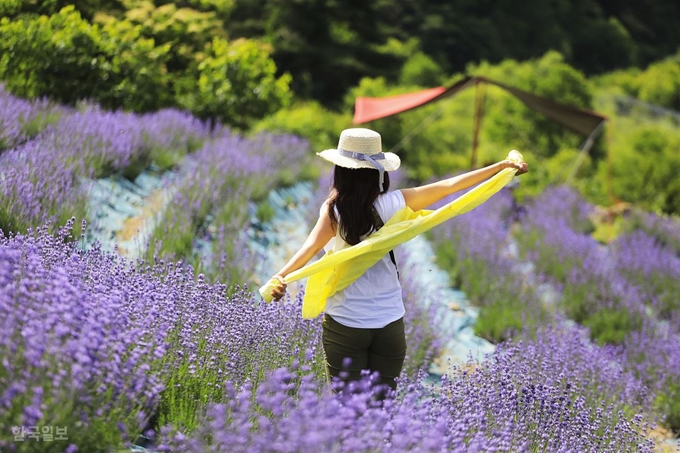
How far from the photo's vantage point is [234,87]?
343 inches

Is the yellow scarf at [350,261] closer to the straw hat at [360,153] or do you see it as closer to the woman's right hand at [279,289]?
the woman's right hand at [279,289]

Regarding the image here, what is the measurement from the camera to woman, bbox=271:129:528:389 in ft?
A: 7.99

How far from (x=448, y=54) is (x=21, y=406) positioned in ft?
117

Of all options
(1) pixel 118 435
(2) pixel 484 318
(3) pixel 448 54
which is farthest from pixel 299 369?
(3) pixel 448 54

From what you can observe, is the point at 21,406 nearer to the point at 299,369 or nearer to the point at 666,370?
the point at 299,369

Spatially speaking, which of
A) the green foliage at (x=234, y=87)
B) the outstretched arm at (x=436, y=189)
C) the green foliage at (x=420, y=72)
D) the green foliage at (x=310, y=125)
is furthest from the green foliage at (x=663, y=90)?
the outstretched arm at (x=436, y=189)

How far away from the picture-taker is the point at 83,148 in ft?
14.8

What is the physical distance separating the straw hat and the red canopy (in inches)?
238

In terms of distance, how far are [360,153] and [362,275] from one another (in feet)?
1.42

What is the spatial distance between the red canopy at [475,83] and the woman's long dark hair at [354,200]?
20.0 ft

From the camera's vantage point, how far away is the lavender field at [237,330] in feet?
5.42

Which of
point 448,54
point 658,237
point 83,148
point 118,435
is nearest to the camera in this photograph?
point 118,435

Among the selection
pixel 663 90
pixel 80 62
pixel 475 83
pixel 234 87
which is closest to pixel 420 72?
pixel 663 90

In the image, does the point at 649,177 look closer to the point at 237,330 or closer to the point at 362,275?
the point at 362,275
